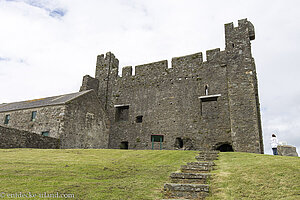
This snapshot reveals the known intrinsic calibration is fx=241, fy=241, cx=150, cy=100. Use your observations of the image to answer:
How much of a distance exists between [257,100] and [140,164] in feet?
37.0

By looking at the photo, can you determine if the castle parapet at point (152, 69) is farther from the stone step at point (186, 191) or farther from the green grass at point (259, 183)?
the stone step at point (186, 191)

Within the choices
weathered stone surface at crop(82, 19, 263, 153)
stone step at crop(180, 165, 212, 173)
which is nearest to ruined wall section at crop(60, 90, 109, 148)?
weathered stone surface at crop(82, 19, 263, 153)

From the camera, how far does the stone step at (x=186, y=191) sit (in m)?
5.66

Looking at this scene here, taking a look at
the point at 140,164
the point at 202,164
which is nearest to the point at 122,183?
the point at 140,164

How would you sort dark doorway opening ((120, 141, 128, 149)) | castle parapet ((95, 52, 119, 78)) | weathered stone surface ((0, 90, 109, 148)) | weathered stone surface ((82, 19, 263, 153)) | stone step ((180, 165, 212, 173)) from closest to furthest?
stone step ((180, 165, 212, 173)) → weathered stone surface ((82, 19, 263, 153)) → weathered stone surface ((0, 90, 109, 148)) → dark doorway opening ((120, 141, 128, 149)) → castle parapet ((95, 52, 119, 78))

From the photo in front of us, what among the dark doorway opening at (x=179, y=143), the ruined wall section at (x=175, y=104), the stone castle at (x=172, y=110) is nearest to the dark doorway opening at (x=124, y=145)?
the stone castle at (x=172, y=110)

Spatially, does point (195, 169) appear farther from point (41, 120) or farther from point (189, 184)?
point (41, 120)

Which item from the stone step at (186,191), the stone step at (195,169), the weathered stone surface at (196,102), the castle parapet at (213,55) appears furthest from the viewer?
the castle parapet at (213,55)

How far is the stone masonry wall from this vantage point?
1389 centimetres

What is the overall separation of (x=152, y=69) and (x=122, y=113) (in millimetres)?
4905

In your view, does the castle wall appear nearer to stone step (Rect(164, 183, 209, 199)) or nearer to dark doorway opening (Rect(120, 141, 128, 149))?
dark doorway opening (Rect(120, 141, 128, 149))

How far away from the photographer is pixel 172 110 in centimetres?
1856

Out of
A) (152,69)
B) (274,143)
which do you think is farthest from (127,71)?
(274,143)

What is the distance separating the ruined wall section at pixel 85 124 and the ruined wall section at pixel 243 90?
10771 millimetres
